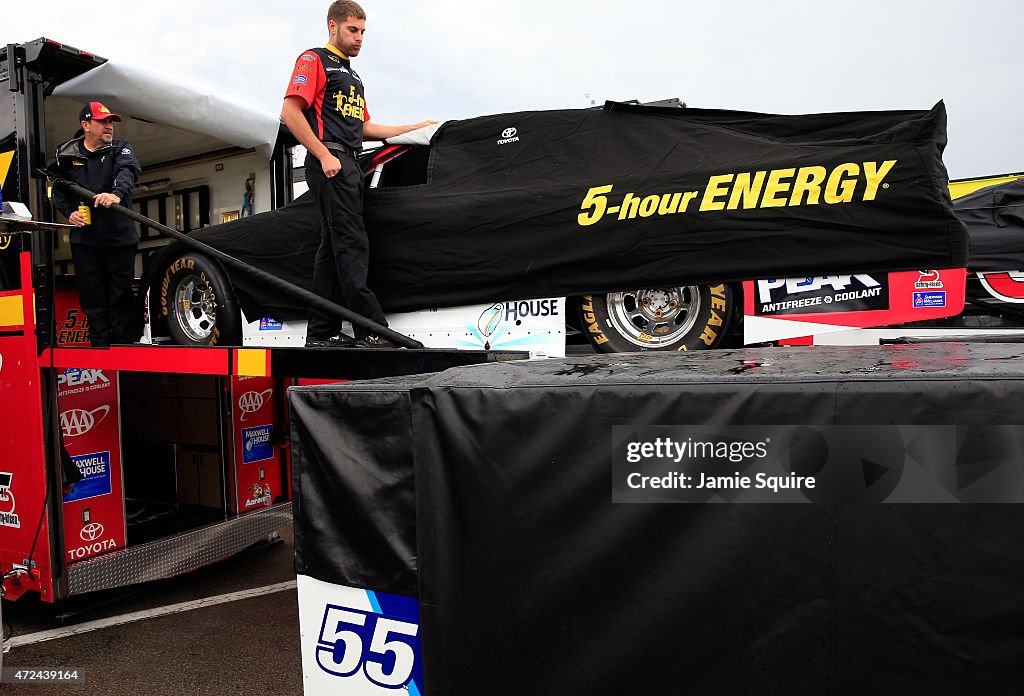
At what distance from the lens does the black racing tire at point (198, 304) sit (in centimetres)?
451

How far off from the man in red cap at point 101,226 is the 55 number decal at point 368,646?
3219 mm

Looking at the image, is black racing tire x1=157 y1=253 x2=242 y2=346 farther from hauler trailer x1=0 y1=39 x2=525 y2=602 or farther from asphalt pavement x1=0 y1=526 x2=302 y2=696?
asphalt pavement x1=0 y1=526 x2=302 y2=696

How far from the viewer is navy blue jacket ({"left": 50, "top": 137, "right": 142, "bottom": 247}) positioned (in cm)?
469

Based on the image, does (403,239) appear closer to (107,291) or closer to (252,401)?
(107,291)

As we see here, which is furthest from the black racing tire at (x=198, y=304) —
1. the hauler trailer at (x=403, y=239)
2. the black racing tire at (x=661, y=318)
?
the black racing tire at (x=661, y=318)

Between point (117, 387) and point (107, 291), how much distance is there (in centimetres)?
66

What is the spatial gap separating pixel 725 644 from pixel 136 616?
4.38 metres

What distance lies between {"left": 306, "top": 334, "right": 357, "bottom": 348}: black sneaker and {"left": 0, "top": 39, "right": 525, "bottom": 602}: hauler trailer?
9.9 inches

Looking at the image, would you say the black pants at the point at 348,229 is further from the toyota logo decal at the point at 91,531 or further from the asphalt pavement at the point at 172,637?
the toyota logo decal at the point at 91,531

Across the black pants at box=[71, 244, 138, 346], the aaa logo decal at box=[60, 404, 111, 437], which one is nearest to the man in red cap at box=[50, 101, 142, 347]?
the black pants at box=[71, 244, 138, 346]

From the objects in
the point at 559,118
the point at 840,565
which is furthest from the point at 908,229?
the point at 840,565

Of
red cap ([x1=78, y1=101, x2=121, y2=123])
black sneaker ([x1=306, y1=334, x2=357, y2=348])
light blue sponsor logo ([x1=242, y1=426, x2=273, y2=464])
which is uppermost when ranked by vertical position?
red cap ([x1=78, y1=101, x2=121, y2=123])

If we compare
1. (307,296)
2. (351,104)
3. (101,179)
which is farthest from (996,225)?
(101,179)

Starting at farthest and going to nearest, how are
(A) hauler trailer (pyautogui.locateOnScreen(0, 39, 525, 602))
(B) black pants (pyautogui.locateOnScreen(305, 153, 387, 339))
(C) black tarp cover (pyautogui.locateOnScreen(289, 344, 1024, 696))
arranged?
(A) hauler trailer (pyautogui.locateOnScreen(0, 39, 525, 602)) < (B) black pants (pyautogui.locateOnScreen(305, 153, 387, 339)) < (C) black tarp cover (pyautogui.locateOnScreen(289, 344, 1024, 696))
